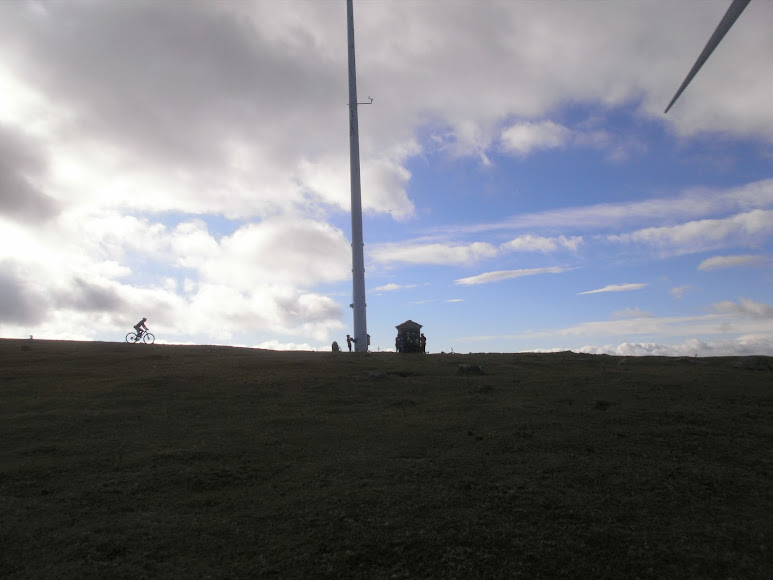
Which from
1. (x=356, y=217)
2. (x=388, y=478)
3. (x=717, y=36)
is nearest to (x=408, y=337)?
(x=356, y=217)

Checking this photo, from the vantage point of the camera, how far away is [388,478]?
15336 millimetres

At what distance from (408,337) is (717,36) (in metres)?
31.2

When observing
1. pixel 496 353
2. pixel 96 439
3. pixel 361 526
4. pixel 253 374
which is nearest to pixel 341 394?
pixel 253 374

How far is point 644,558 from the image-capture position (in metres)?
11.2

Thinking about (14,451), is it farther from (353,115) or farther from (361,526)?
(353,115)

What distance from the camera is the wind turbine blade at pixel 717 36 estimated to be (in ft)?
67.2

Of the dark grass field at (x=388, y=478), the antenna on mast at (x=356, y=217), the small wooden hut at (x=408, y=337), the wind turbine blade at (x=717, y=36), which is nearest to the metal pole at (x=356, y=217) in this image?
the antenna on mast at (x=356, y=217)

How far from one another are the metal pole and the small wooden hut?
8.84 ft

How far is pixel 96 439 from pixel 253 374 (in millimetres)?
12030

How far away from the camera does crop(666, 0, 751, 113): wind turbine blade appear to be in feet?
67.2

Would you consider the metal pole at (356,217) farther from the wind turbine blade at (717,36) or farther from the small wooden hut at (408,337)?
the wind turbine blade at (717,36)

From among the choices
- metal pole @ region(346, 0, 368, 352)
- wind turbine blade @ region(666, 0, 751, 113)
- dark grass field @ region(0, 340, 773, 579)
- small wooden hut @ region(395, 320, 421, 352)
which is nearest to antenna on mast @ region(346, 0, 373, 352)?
metal pole @ region(346, 0, 368, 352)

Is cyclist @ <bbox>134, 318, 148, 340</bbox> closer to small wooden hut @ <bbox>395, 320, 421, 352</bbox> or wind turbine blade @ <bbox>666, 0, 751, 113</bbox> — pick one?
small wooden hut @ <bbox>395, 320, 421, 352</bbox>

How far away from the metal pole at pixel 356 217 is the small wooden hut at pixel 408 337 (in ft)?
8.84
